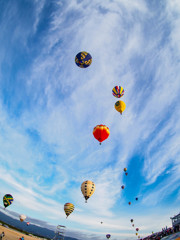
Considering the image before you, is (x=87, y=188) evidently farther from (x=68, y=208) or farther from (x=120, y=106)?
(x=120, y=106)

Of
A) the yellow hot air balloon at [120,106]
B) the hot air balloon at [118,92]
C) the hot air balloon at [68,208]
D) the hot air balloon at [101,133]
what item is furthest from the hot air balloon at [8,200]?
the hot air balloon at [118,92]

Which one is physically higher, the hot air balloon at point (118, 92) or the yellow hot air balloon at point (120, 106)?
the hot air balloon at point (118, 92)

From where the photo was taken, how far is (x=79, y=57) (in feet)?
85.8

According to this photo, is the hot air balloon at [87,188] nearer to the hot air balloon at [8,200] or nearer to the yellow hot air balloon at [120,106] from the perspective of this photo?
the yellow hot air balloon at [120,106]

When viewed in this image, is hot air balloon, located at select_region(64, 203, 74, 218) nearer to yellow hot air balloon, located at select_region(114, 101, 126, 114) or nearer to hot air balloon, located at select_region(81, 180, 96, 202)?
hot air balloon, located at select_region(81, 180, 96, 202)

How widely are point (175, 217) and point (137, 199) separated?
27.3m

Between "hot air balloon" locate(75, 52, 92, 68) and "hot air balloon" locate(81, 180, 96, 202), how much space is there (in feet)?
72.5

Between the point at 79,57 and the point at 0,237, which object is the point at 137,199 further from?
the point at 79,57

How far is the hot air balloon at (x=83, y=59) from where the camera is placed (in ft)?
85.5

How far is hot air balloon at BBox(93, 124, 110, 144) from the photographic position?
82.9 ft

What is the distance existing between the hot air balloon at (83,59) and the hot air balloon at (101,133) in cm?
1133

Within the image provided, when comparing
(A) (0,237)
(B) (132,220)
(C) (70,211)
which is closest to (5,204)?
(A) (0,237)

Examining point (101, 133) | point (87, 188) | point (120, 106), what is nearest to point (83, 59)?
point (120, 106)

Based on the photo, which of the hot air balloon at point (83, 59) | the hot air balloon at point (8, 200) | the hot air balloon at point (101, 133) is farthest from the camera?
the hot air balloon at point (8, 200)
